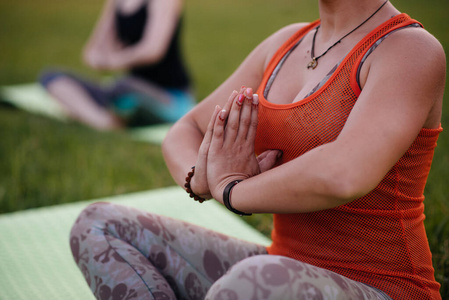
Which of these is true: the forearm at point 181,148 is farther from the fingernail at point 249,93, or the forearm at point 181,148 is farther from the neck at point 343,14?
the neck at point 343,14

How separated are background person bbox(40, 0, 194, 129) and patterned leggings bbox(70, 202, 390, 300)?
3156 mm

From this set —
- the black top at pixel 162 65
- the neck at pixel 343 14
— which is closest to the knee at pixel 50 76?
the black top at pixel 162 65

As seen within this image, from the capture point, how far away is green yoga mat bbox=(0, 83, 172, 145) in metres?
4.31

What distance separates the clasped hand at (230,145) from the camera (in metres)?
1.19

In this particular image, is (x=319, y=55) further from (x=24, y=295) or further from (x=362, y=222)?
(x=24, y=295)

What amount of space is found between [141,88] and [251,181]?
11.8ft

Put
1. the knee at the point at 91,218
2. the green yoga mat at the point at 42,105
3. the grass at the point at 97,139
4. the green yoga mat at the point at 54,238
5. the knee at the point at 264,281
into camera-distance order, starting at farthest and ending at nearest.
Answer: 1. the green yoga mat at the point at 42,105
2. the grass at the point at 97,139
3. the green yoga mat at the point at 54,238
4. the knee at the point at 91,218
5. the knee at the point at 264,281

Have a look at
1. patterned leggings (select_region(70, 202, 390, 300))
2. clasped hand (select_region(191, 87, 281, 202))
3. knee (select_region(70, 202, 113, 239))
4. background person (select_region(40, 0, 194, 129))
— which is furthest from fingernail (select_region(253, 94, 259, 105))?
background person (select_region(40, 0, 194, 129))

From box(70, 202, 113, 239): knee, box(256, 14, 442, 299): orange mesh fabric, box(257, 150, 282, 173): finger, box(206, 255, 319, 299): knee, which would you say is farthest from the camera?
box(70, 202, 113, 239): knee

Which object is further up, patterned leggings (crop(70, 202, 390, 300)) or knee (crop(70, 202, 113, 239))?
knee (crop(70, 202, 113, 239))

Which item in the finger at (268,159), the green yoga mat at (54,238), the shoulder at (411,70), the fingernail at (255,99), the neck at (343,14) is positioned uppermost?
the neck at (343,14)

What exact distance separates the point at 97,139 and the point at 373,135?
319cm

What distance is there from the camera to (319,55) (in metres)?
1.32

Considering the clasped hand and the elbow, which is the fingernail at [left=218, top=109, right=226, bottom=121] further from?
the elbow
